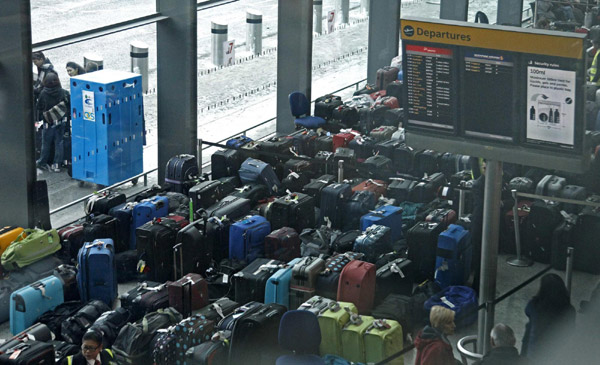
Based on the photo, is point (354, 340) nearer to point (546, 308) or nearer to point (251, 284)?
point (251, 284)

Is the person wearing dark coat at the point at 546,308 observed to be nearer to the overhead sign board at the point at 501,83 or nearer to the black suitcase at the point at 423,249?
the overhead sign board at the point at 501,83

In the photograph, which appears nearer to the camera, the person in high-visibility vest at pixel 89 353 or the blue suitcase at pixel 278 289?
the person in high-visibility vest at pixel 89 353

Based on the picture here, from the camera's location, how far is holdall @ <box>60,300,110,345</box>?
7277 millimetres

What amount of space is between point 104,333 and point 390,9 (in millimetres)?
10630

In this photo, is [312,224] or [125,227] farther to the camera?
[312,224]

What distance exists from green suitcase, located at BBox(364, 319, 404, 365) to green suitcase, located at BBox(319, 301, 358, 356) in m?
0.22

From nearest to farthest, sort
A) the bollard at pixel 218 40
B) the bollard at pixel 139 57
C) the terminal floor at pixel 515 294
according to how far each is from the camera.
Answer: the terminal floor at pixel 515 294 < the bollard at pixel 139 57 < the bollard at pixel 218 40

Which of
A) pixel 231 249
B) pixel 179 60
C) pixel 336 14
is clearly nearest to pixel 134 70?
pixel 179 60

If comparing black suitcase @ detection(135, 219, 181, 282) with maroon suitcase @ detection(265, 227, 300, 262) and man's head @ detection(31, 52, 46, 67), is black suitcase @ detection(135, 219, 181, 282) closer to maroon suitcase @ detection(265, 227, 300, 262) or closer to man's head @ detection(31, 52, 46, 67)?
maroon suitcase @ detection(265, 227, 300, 262)

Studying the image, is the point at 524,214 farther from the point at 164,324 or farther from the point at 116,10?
the point at 116,10

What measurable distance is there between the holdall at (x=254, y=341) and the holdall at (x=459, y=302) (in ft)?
5.85

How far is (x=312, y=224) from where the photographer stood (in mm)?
9867

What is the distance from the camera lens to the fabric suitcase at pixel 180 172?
1053cm

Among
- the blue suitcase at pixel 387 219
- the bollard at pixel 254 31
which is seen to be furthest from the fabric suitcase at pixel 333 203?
the bollard at pixel 254 31
